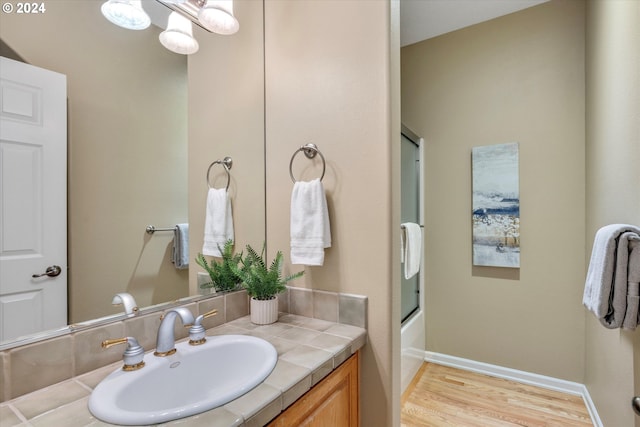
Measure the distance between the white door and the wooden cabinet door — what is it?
65cm

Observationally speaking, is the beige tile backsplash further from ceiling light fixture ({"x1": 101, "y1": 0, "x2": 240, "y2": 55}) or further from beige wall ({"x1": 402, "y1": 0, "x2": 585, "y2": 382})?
beige wall ({"x1": 402, "y1": 0, "x2": 585, "y2": 382})

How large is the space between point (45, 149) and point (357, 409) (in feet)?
4.25

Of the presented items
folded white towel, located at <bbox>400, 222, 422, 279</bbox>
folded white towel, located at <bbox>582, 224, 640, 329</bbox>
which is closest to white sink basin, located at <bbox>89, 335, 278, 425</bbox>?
folded white towel, located at <bbox>582, 224, 640, 329</bbox>

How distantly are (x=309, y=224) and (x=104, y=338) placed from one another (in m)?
0.73

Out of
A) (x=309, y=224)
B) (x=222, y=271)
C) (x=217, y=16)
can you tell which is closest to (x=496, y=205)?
(x=309, y=224)

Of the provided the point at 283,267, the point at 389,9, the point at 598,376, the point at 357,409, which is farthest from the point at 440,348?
the point at 389,9

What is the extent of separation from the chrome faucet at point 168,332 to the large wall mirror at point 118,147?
128mm

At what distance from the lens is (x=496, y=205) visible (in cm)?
236

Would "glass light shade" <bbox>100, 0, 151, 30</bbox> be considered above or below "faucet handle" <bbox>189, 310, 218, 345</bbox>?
above

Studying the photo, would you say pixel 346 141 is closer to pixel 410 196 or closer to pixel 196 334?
pixel 196 334

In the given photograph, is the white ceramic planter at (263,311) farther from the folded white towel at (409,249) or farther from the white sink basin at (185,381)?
the folded white towel at (409,249)

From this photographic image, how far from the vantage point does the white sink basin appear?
0.63 metres

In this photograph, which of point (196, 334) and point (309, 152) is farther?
point (309, 152)

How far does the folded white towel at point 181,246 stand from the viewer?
1128 millimetres
